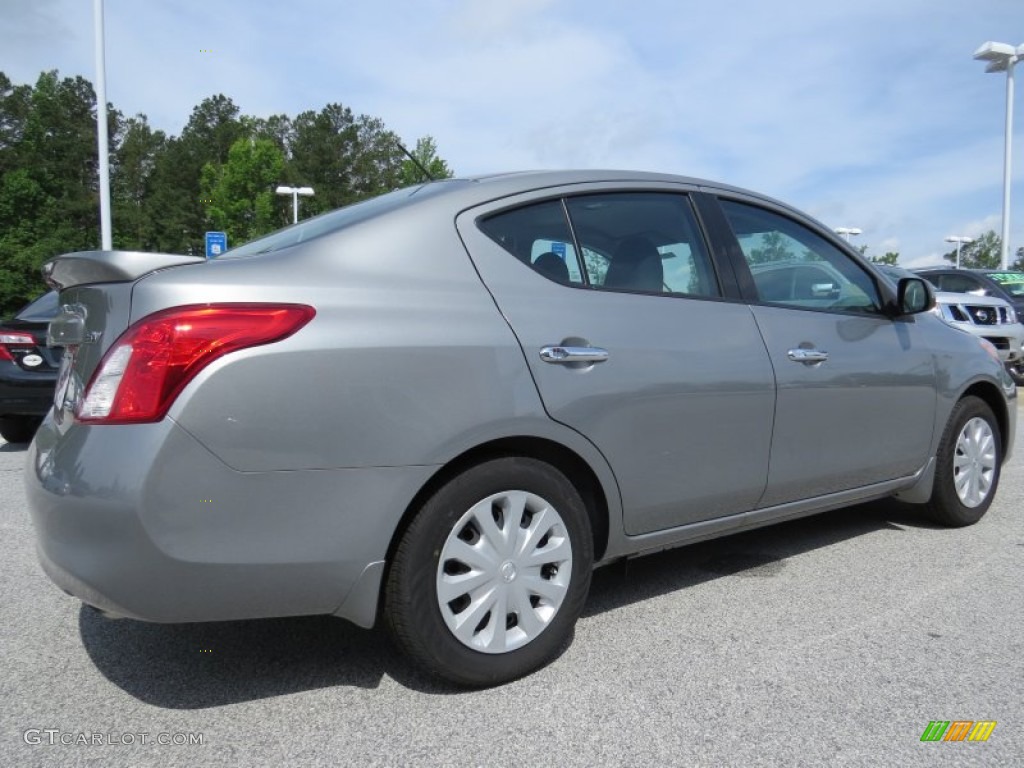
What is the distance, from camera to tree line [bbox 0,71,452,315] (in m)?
45.2

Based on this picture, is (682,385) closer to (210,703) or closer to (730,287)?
(730,287)

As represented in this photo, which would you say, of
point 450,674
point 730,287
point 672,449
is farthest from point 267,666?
point 730,287

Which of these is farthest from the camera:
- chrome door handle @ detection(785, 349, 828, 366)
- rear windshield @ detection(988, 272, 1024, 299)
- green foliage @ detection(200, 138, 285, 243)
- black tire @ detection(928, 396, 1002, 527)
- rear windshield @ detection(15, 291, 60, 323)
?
green foliage @ detection(200, 138, 285, 243)

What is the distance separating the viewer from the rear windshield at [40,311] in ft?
22.7

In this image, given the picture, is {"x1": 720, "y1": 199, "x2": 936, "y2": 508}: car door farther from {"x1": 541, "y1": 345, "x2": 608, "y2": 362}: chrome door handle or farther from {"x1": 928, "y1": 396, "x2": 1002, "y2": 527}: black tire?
{"x1": 541, "y1": 345, "x2": 608, "y2": 362}: chrome door handle

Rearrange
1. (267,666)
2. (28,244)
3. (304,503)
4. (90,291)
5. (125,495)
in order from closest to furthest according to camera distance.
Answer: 1. (125,495)
2. (304,503)
3. (90,291)
4. (267,666)
5. (28,244)

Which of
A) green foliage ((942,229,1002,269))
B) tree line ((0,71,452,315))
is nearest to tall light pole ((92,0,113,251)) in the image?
tree line ((0,71,452,315))

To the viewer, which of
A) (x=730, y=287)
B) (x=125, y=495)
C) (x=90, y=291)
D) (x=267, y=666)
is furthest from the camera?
(x=730, y=287)

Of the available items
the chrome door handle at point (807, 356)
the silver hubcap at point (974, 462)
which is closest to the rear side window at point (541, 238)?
the chrome door handle at point (807, 356)

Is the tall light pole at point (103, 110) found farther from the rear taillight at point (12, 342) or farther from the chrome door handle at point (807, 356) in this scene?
the chrome door handle at point (807, 356)

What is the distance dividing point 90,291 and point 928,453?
3.67 meters

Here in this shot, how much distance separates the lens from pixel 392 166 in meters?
52.0

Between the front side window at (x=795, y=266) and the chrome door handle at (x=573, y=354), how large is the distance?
0.98 meters

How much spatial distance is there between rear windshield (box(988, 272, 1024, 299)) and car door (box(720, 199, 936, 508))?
37.8 ft
